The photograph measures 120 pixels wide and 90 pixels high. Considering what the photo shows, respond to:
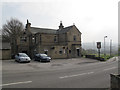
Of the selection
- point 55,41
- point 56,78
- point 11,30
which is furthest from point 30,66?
point 11,30

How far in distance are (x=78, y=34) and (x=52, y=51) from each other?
38.2 feet

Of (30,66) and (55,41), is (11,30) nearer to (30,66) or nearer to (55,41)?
(55,41)

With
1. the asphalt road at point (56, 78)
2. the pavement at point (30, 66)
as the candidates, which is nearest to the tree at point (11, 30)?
the pavement at point (30, 66)

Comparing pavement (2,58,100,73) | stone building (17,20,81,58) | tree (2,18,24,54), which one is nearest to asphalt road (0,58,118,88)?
pavement (2,58,100,73)

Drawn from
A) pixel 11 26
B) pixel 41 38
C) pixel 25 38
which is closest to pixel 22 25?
pixel 11 26

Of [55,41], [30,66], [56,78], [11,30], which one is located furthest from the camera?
[11,30]

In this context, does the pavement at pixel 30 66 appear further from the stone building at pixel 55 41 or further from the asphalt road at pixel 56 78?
the stone building at pixel 55 41

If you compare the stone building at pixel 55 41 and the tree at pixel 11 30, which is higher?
the tree at pixel 11 30

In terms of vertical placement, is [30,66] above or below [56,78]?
below

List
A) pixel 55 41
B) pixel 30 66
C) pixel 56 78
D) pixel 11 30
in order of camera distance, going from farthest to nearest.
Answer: pixel 11 30 < pixel 55 41 < pixel 30 66 < pixel 56 78

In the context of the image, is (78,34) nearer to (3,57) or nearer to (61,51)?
(61,51)

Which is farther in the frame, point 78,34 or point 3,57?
point 78,34

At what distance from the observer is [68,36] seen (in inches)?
1297

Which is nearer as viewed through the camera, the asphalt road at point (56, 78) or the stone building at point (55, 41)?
the asphalt road at point (56, 78)
